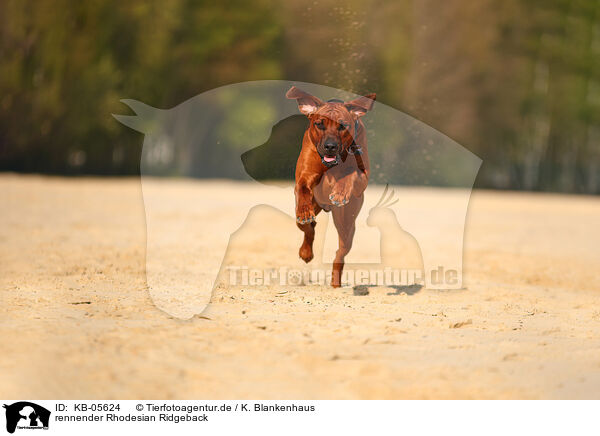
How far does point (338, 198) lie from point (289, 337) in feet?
3.58

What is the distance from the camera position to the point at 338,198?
190 inches

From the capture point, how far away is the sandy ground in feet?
→ 11.3

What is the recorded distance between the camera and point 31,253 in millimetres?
7605

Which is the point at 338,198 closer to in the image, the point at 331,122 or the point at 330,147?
the point at 330,147

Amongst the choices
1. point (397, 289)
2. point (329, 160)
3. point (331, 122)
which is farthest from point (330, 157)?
point (397, 289)

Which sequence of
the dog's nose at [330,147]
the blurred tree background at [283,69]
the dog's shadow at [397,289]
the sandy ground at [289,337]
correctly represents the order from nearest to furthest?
the sandy ground at [289,337] < the dog's nose at [330,147] < the dog's shadow at [397,289] < the blurred tree background at [283,69]

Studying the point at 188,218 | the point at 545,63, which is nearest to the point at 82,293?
the point at 188,218

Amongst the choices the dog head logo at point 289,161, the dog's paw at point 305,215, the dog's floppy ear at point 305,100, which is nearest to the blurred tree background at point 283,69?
the dog head logo at point 289,161

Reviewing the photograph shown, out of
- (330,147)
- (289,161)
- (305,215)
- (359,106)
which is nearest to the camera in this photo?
(330,147)
